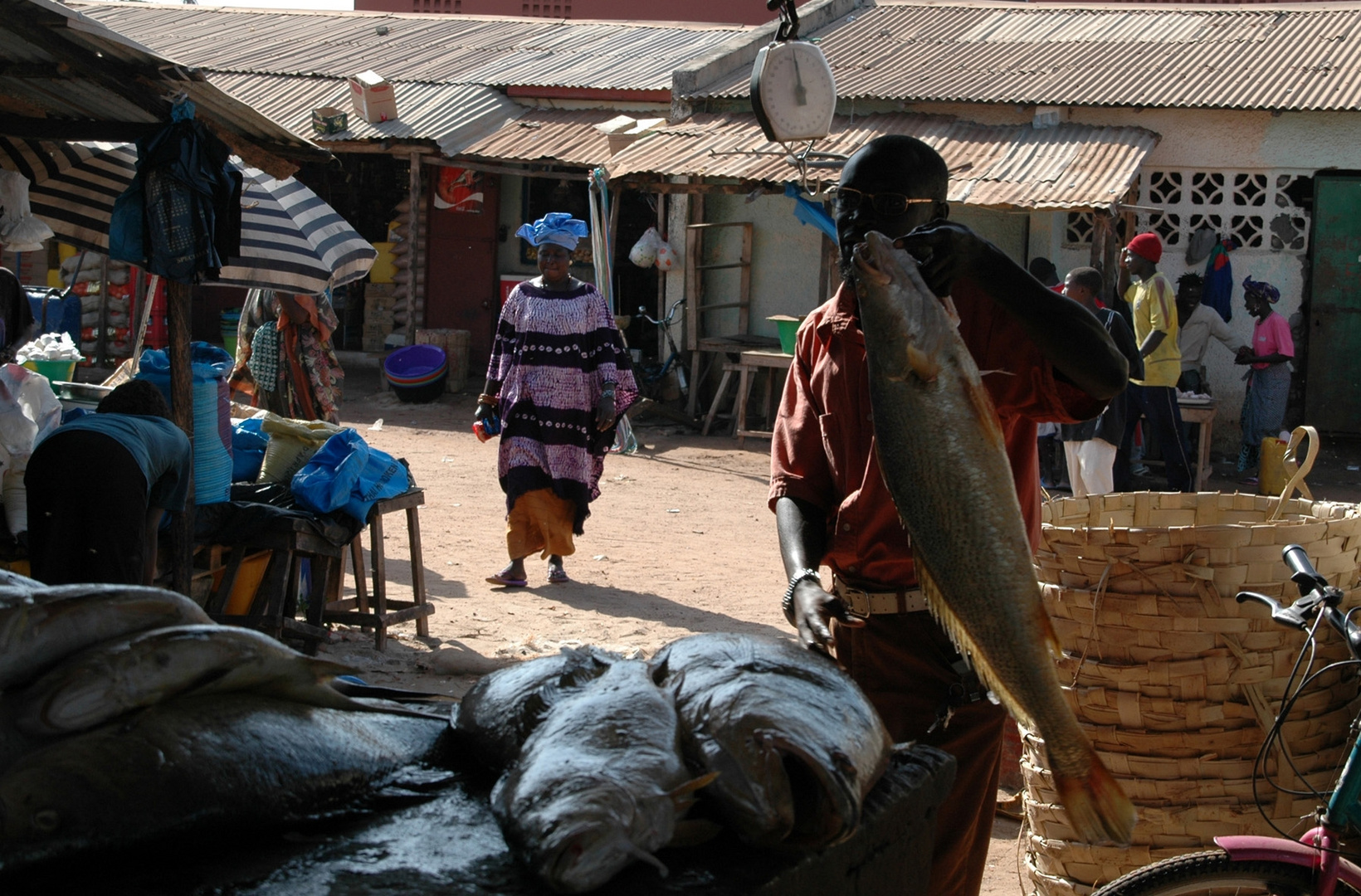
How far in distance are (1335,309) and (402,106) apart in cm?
1100

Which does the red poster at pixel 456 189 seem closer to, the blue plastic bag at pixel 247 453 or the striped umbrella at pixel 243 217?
the striped umbrella at pixel 243 217

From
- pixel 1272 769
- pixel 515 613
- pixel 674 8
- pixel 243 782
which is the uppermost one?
pixel 674 8

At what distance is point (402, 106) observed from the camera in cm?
1599

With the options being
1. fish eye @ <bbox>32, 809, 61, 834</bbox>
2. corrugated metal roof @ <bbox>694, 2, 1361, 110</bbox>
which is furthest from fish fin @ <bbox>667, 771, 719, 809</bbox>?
corrugated metal roof @ <bbox>694, 2, 1361, 110</bbox>

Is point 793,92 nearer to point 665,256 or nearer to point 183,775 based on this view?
point 665,256

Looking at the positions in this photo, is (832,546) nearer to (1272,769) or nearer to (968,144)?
(1272,769)

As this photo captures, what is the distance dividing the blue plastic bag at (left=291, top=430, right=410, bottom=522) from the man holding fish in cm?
351

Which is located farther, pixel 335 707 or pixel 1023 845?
pixel 1023 845

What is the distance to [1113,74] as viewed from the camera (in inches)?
527

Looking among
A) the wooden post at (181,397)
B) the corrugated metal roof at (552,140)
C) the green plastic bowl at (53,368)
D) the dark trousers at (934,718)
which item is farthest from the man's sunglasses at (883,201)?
the corrugated metal roof at (552,140)

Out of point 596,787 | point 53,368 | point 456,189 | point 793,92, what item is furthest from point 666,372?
point 596,787

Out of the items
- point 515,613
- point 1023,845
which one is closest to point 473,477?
point 515,613

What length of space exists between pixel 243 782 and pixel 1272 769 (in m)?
2.73

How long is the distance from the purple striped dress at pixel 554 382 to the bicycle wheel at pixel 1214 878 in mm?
4700
